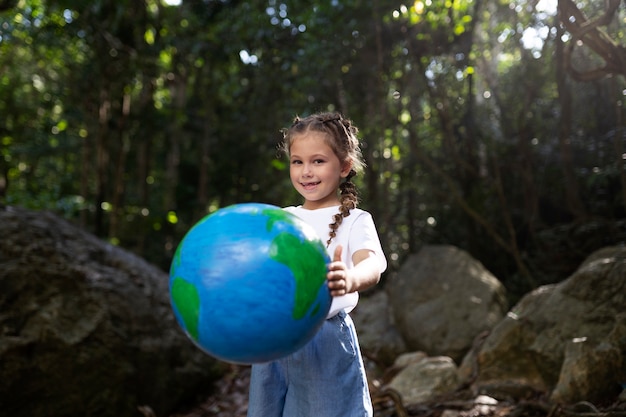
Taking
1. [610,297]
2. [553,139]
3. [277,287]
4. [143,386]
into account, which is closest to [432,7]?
[553,139]

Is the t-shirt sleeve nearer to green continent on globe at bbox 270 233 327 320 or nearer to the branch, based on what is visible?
green continent on globe at bbox 270 233 327 320

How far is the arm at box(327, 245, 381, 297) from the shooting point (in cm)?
171

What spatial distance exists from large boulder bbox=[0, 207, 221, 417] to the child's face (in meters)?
2.78

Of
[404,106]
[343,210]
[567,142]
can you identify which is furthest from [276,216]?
[404,106]

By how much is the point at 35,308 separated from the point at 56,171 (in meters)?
13.8

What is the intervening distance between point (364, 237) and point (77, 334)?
119 inches

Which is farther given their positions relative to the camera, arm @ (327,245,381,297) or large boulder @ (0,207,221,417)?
large boulder @ (0,207,221,417)

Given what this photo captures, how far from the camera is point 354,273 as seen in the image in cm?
184

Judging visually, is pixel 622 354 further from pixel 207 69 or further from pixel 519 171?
pixel 207 69

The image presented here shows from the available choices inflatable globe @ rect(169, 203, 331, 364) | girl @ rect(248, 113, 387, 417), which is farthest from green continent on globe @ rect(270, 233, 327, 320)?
girl @ rect(248, 113, 387, 417)

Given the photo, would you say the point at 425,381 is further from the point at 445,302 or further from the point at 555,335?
the point at 445,302

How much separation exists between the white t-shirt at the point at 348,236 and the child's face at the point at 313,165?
0.08m

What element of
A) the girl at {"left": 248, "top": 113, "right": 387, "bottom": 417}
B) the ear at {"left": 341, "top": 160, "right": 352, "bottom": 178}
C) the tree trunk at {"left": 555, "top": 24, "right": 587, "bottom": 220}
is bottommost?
the girl at {"left": 248, "top": 113, "right": 387, "bottom": 417}

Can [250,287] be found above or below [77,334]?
above
